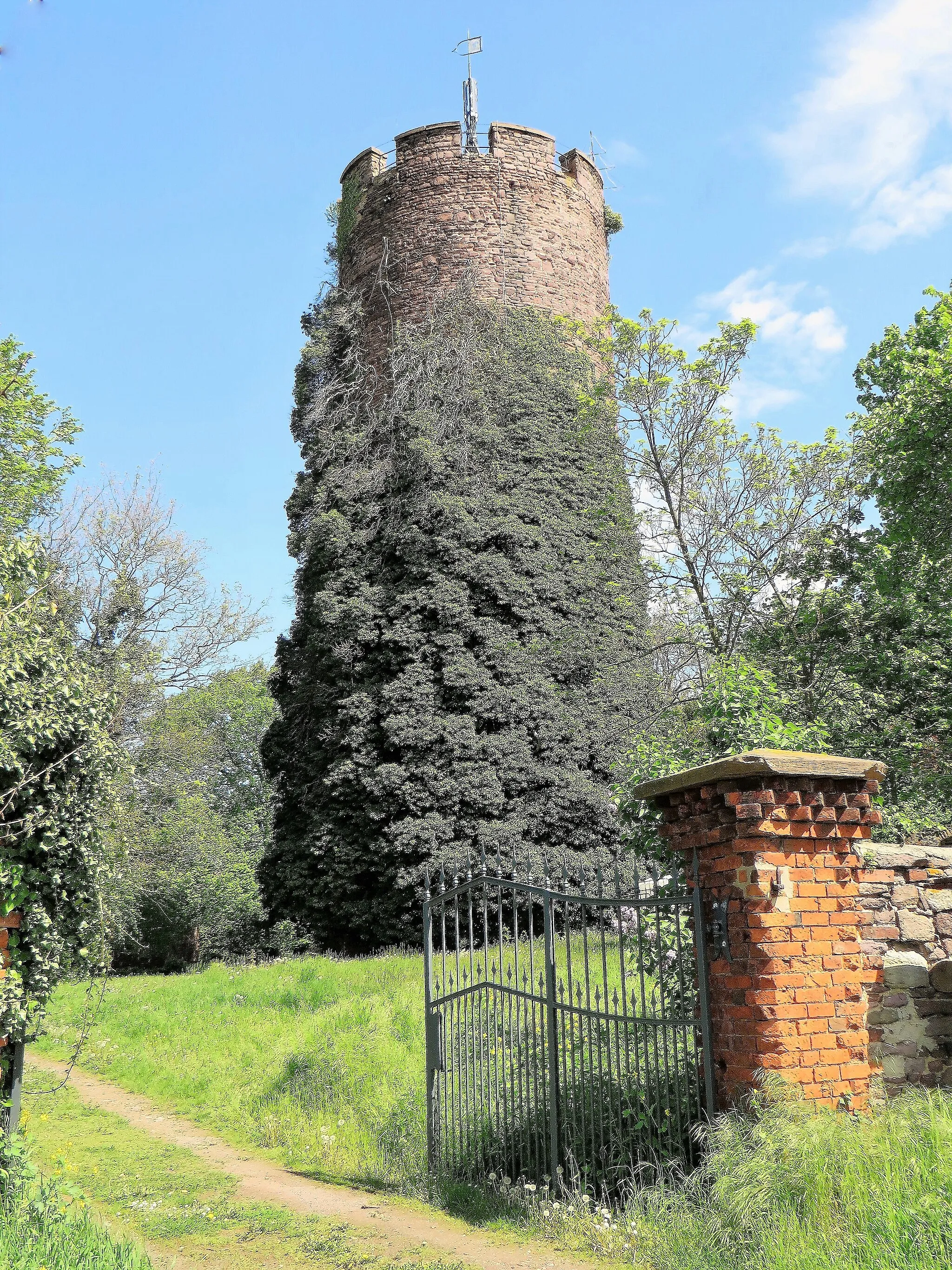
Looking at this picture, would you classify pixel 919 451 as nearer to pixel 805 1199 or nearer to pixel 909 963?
pixel 909 963

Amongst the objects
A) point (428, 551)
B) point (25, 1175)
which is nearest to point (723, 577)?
point (428, 551)

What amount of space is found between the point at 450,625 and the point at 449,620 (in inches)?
4.4

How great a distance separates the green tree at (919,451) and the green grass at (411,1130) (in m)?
9.88

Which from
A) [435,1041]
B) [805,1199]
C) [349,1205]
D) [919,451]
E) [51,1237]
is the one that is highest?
[919,451]

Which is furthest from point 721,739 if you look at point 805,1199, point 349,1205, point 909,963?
point 349,1205

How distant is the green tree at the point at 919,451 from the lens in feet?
48.2

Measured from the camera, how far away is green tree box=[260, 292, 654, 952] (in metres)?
15.5

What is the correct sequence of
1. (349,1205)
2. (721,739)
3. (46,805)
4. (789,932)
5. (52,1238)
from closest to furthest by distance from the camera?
(52,1238), (789,932), (46,805), (349,1205), (721,739)

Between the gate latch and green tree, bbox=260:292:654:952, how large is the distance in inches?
297

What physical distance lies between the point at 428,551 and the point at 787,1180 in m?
13.0

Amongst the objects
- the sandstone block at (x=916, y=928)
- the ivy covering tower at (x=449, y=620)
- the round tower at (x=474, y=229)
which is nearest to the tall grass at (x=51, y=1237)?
the sandstone block at (x=916, y=928)

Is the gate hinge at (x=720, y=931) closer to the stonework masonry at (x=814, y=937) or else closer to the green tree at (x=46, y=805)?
the stonework masonry at (x=814, y=937)

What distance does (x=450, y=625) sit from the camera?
52.9ft

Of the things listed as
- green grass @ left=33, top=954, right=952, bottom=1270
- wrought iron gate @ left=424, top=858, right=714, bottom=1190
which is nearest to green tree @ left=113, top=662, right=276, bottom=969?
green grass @ left=33, top=954, right=952, bottom=1270
